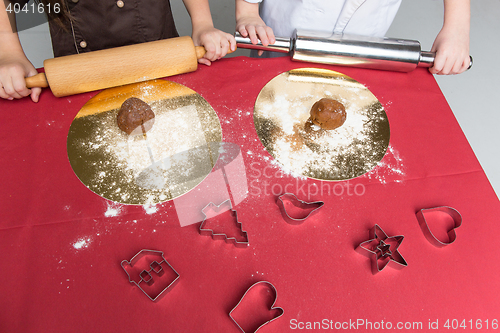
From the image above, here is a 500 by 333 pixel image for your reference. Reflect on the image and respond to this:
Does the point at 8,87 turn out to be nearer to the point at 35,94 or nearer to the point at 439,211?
the point at 35,94

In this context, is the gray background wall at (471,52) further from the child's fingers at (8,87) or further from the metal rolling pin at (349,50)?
the child's fingers at (8,87)

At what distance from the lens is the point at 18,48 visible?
1.04m

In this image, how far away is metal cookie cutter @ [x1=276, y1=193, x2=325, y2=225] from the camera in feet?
2.76

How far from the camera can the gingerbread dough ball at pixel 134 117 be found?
2.91 ft

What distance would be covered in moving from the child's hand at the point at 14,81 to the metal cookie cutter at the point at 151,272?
0.67m

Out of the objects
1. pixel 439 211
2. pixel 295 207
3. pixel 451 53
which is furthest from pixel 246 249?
pixel 451 53

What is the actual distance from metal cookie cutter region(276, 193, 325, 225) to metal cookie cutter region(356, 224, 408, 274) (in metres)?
0.16

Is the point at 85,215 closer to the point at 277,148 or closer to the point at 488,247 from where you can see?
the point at 277,148

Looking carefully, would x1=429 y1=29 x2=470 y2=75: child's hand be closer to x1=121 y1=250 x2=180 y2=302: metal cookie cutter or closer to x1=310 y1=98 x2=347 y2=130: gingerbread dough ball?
x1=310 y1=98 x2=347 y2=130: gingerbread dough ball

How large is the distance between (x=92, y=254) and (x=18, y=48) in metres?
0.83

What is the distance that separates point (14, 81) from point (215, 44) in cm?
67

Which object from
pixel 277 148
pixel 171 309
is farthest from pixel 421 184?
pixel 171 309

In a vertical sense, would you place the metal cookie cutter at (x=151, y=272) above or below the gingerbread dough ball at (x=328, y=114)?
below

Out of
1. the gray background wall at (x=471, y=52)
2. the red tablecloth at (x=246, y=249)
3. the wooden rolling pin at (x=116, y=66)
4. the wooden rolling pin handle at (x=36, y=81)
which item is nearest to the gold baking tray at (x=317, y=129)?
the red tablecloth at (x=246, y=249)
